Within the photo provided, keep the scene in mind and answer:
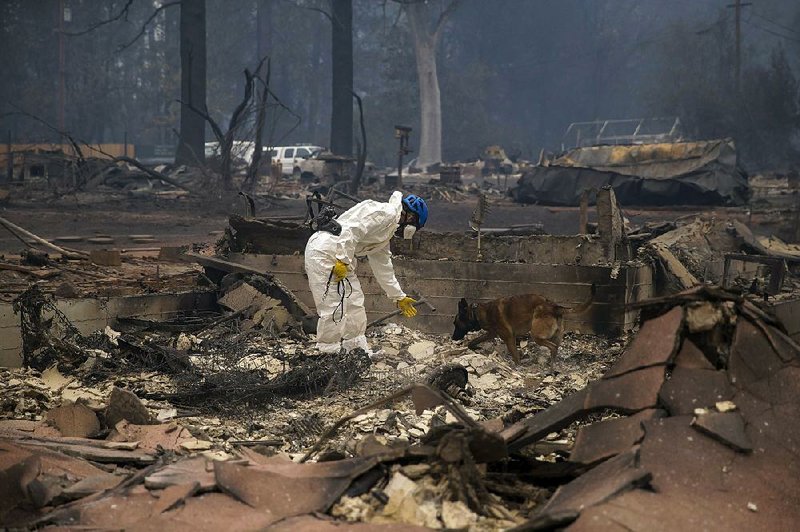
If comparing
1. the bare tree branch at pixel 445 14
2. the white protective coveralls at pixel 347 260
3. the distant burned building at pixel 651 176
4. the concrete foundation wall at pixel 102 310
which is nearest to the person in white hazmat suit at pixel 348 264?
the white protective coveralls at pixel 347 260

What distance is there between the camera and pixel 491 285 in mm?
10055

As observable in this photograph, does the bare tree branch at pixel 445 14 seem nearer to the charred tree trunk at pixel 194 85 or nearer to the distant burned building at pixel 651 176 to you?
the charred tree trunk at pixel 194 85

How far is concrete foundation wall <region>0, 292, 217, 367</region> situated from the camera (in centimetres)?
841

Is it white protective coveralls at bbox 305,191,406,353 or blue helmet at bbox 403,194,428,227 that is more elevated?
blue helmet at bbox 403,194,428,227

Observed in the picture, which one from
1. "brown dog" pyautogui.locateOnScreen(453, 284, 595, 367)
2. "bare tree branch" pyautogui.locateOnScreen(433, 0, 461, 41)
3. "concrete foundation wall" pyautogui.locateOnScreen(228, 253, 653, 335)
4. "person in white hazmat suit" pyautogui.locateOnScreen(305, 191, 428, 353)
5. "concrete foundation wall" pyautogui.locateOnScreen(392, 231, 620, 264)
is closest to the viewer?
"brown dog" pyautogui.locateOnScreen(453, 284, 595, 367)

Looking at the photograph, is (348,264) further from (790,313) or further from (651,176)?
(651,176)

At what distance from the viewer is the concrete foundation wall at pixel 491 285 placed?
377 inches

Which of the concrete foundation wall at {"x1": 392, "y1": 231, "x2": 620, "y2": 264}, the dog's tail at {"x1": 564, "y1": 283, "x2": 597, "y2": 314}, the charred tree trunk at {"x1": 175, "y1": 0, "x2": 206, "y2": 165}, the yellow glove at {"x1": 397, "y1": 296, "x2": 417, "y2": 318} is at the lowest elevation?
the yellow glove at {"x1": 397, "y1": 296, "x2": 417, "y2": 318}

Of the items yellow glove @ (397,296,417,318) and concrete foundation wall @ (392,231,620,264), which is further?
concrete foundation wall @ (392,231,620,264)

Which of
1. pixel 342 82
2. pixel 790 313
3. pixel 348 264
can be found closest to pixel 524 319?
pixel 348 264

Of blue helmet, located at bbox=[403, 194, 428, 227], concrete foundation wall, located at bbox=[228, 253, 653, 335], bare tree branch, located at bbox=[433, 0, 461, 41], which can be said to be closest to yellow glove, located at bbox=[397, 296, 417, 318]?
blue helmet, located at bbox=[403, 194, 428, 227]

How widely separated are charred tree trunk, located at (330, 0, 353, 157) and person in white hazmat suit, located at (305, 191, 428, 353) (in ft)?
85.6

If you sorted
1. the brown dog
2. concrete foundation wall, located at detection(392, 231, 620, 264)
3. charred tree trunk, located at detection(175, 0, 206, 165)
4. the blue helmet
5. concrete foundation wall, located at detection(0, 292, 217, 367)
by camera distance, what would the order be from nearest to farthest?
concrete foundation wall, located at detection(0, 292, 217, 367) → the brown dog → the blue helmet → concrete foundation wall, located at detection(392, 231, 620, 264) → charred tree trunk, located at detection(175, 0, 206, 165)

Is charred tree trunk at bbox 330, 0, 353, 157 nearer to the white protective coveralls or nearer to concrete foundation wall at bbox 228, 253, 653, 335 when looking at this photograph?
concrete foundation wall at bbox 228, 253, 653, 335
